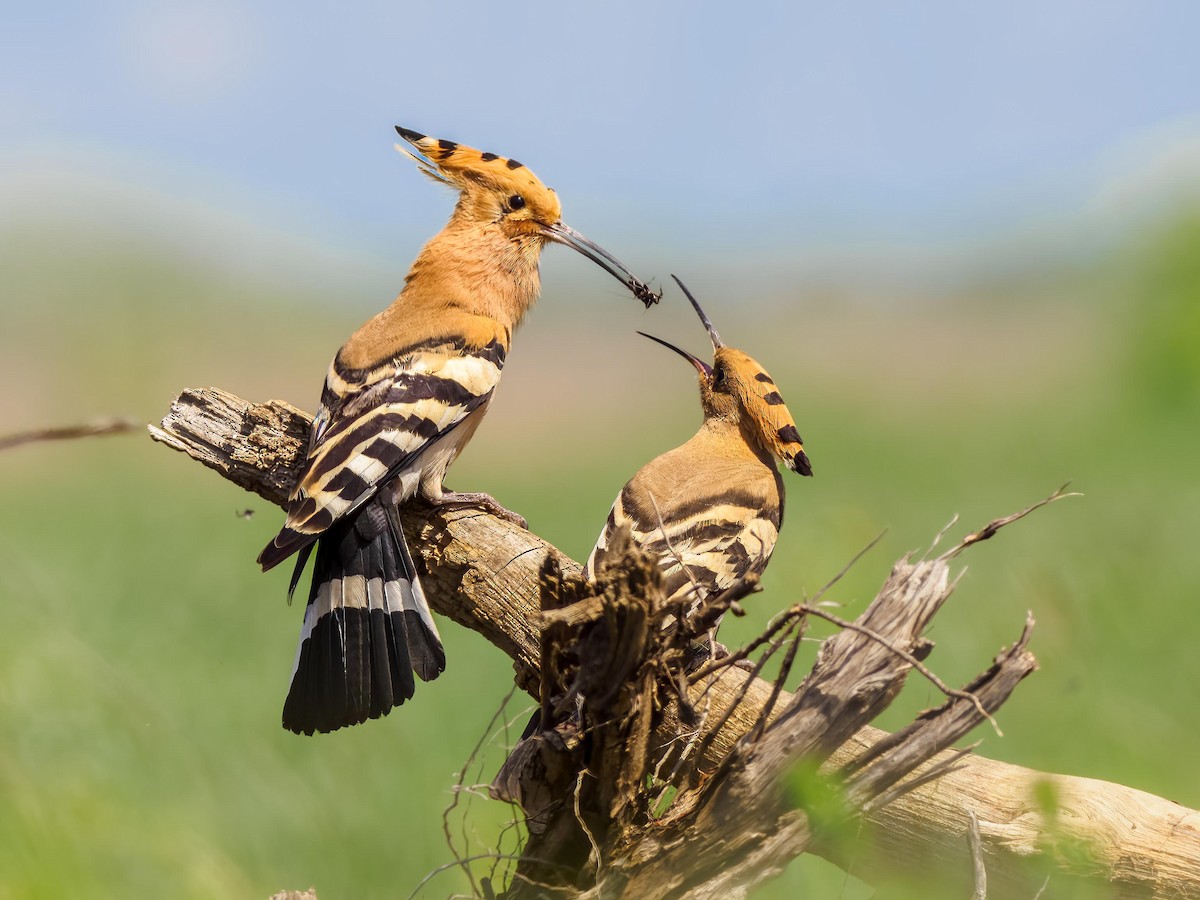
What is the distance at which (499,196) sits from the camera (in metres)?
4.02

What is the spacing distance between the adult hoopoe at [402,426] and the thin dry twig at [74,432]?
59.4 inches

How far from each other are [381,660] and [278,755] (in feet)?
8.35

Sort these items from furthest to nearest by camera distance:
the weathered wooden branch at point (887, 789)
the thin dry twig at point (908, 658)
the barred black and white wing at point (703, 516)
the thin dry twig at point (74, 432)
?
the barred black and white wing at point (703, 516) < the weathered wooden branch at point (887, 789) < the thin dry twig at point (908, 658) < the thin dry twig at point (74, 432)

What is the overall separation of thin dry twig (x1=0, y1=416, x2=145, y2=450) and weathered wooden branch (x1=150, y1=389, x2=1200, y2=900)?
2.75 feet

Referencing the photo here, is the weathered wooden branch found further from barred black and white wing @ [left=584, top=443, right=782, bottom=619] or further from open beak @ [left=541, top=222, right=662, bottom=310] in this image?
open beak @ [left=541, top=222, right=662, bottom=310]

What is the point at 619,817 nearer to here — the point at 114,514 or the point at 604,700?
the point at 604,700

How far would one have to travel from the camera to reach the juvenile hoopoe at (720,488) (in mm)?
2871

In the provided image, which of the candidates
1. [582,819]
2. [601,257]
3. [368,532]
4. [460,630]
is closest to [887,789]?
[582,819]

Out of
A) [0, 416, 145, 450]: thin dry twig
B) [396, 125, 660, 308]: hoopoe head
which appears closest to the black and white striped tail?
[396, 125, 660, 308]: hoopoe head

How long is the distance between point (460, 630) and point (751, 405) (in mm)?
3288

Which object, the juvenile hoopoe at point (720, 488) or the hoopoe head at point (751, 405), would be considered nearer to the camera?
the juvenile hoopoe at point (720, 488)

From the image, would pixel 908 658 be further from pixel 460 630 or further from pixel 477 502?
pixel 460 630

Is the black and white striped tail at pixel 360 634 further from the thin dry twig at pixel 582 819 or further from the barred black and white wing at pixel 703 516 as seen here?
the thin dry twig at pixel 582 819

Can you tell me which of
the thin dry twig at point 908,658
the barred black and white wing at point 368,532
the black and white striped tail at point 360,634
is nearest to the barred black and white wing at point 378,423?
the barred black and white wing at point 368,532
